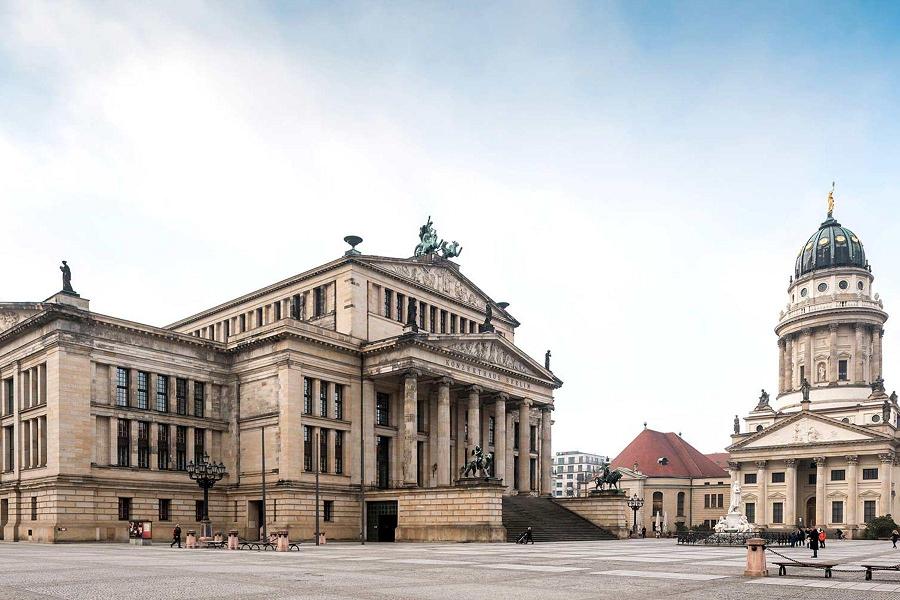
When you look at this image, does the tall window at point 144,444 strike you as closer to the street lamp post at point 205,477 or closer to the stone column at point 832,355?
the street lamp post at point 205,477

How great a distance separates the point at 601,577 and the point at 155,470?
1637 inches

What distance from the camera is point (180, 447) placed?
60.4m

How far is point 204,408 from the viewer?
62.2 meters

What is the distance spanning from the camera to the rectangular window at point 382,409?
6696 centimetres

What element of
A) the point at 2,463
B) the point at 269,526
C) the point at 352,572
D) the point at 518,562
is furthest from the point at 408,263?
the point at 352,572

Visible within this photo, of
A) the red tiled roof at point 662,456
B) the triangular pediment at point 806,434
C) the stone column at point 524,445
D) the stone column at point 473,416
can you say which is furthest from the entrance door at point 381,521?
the red tiled roof at point 662,456

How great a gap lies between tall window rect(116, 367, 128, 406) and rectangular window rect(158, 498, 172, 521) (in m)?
7.62

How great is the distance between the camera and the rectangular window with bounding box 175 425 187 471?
197 feet

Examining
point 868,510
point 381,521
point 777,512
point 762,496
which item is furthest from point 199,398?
point 868,510

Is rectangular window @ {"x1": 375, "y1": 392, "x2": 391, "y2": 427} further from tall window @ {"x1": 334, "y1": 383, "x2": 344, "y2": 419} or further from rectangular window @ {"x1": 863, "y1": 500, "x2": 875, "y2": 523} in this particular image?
rectangular window @ {"x1": 863, "y1": 500, "x2": 875, "y2": 523}

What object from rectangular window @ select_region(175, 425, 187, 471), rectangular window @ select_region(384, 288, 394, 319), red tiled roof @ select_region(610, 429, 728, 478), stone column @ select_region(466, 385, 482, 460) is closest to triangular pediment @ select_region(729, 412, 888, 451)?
red tiled roof @ select_region(610, 429, 728, 478)

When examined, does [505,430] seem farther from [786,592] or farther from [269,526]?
[786,592]

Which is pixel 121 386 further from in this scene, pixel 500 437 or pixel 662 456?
pixel 662 456

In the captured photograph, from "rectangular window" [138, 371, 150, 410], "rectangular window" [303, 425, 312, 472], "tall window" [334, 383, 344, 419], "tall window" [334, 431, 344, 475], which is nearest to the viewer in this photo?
"rectangular window" [138, 371, 150, 410]
